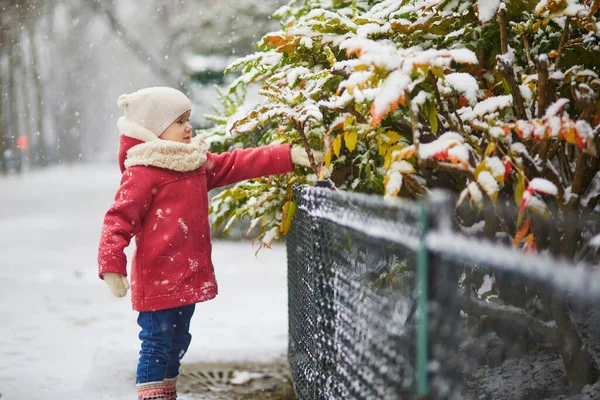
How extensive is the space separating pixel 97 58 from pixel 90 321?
→ 30.4 m

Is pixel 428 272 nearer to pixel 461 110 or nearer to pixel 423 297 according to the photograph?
pixel 423 297

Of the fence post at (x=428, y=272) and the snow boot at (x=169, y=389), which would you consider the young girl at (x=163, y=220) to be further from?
the fence post at (x=428, y=272)

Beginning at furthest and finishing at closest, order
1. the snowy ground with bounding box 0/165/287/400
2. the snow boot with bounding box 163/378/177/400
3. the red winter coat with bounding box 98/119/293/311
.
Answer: the snowy ground with bounding box 0/165/287/400 < the snow boot with bounding box 163/378/177/400 < the red winter coat with bounding box 98/119/293/311

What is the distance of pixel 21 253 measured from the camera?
9258 millimetres

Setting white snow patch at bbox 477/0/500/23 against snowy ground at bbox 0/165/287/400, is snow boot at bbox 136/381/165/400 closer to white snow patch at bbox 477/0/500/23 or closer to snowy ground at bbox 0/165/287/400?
snowy ground at bbox 0/165/287/400

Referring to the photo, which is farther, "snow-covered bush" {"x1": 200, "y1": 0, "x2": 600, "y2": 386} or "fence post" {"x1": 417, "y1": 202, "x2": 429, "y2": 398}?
"snow-covered bush" {"x1": 200, "y1": 0, "x2": 600, "y2": 386}

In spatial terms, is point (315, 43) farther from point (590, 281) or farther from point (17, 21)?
point (17, 21)

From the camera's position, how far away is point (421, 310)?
1298mm

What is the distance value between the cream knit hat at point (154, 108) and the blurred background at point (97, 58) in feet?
3.86

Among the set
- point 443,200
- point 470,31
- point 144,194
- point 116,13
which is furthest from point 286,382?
point 116,13

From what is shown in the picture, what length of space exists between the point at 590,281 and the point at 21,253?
31.3ft

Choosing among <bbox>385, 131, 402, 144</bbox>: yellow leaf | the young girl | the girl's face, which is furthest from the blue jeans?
<bbox>385, 131, 402, 144</bbox>: yellow leaf

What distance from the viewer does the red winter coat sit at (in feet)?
9.41

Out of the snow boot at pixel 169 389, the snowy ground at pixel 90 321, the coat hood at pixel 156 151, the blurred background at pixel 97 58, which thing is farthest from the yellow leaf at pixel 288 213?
the blurred background at pixel 97 58
